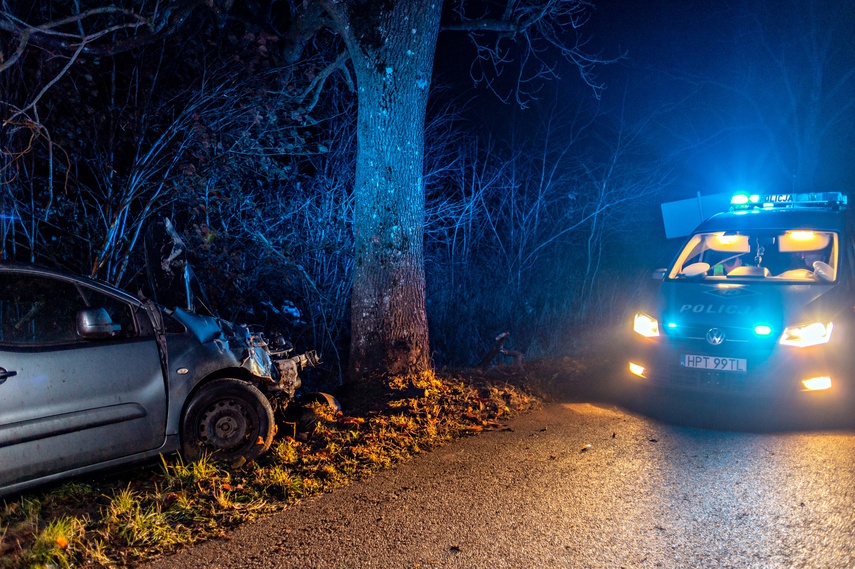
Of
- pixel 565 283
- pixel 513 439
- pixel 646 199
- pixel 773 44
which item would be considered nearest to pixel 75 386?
pixel 513 439

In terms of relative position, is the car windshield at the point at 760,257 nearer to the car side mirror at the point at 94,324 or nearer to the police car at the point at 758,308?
the police car at the point at 758,308

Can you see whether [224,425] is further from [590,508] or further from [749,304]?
[749,304]

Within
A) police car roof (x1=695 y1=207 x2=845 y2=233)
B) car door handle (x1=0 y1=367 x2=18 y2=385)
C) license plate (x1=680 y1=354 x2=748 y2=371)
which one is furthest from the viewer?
police car roof (x1=695 y1=207 x2=845 y2=233)

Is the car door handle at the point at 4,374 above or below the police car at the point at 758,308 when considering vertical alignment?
→ below

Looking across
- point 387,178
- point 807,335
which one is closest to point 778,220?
point 807,335

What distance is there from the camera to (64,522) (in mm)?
3920

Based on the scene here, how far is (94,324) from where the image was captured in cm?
432

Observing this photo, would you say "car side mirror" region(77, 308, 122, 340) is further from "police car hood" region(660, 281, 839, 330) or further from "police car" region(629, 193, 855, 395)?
"police car hood" region(660, 281, 839, 330)

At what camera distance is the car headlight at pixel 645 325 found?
21.9 ft

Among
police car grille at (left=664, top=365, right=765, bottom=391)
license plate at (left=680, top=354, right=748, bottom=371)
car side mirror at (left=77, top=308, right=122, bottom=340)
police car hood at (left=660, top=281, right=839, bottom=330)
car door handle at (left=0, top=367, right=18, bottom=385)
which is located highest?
police car hood at (left=660, top=281, right=839, bottom=330)

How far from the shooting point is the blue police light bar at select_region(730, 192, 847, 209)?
775 centimetres

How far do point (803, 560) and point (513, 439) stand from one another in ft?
8.37

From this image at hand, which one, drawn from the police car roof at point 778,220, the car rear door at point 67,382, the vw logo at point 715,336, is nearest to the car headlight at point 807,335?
the vw logo at point 715,336

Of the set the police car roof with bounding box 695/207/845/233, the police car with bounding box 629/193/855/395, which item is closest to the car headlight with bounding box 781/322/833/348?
the police car with bounding box 629/193/855/395
